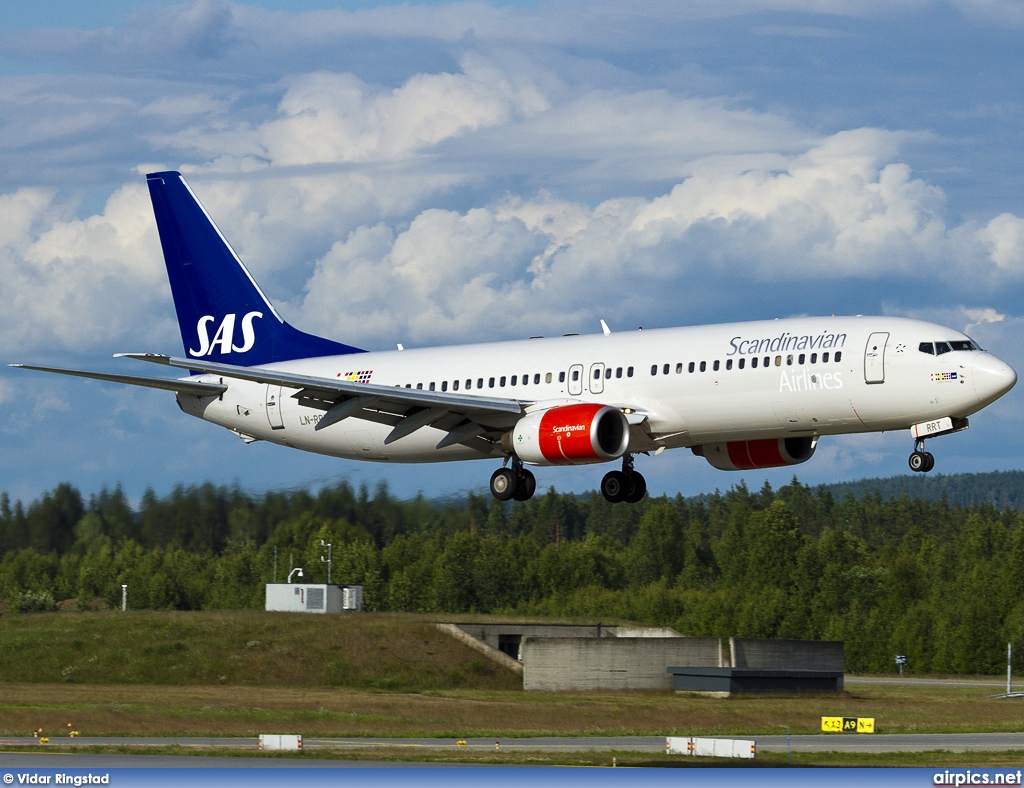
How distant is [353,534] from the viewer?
77438 mm

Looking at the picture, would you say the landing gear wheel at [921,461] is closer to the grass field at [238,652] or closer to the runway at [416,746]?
the runway at [416,746]

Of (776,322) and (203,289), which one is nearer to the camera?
(776,322)

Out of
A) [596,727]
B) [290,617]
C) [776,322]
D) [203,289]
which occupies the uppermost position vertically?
[203,289]

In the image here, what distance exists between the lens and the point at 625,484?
52.7 metres

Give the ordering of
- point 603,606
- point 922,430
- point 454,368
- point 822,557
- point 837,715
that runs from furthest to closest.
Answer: point 822,557
point 603,606
point 837,715
point 454,368
point 922,430

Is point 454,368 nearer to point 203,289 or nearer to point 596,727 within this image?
point 203,289

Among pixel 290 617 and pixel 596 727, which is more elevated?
pixel 290 617

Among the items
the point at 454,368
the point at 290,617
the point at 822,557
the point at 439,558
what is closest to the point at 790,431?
the point at 454,368

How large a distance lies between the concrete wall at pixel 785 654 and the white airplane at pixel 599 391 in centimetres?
4024

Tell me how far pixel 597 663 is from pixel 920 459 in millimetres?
43938

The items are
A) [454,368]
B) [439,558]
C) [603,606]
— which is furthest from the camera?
[603,606]

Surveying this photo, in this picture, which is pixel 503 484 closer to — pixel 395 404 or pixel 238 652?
pixel 395 404

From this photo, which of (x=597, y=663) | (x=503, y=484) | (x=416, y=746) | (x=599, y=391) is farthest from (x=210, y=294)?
(x=597, y=663)

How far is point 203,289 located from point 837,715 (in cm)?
3731
